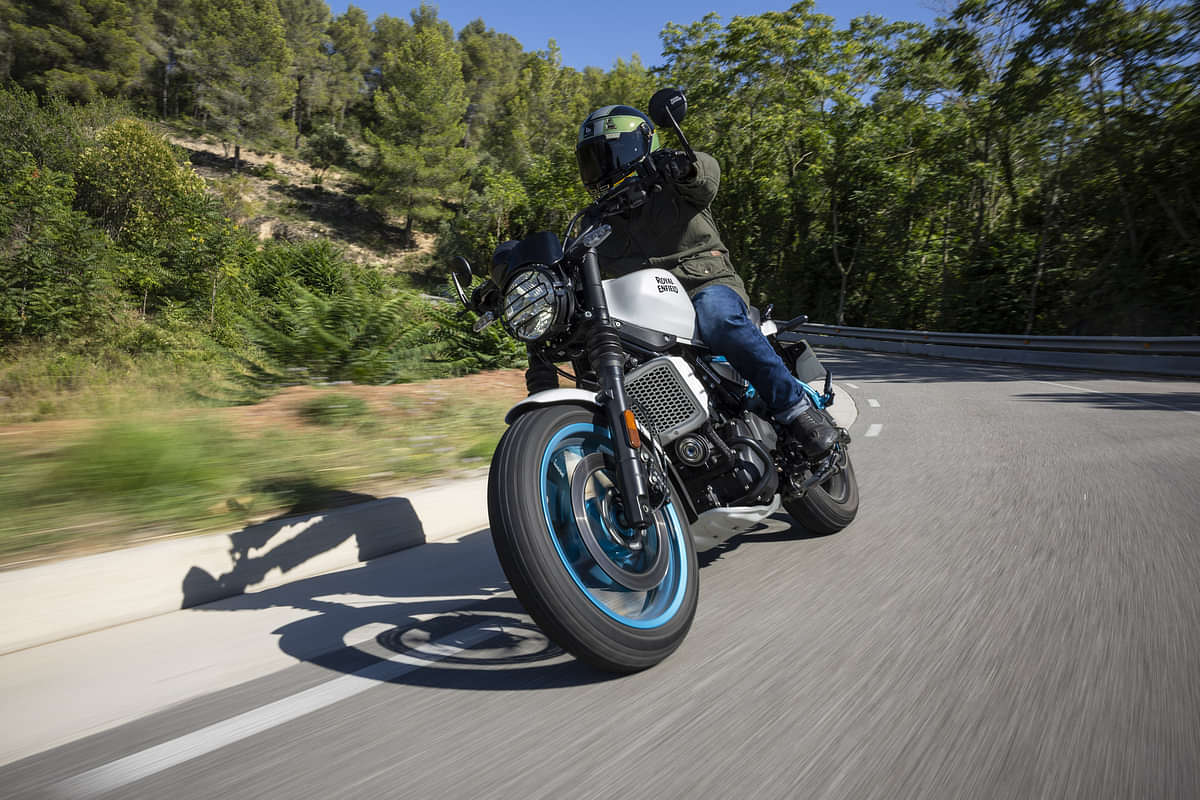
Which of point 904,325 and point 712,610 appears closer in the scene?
point 712,610

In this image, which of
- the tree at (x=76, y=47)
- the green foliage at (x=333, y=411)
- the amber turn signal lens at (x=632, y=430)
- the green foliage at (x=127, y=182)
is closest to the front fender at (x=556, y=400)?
the amber turn signal lens at (x=632, y=430)

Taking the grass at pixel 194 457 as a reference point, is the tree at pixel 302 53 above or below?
above

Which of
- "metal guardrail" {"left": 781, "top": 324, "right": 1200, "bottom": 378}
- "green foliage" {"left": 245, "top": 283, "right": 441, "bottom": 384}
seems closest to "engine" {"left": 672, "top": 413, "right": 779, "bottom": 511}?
"green foliage" {"left": 245, "top": 283, "right": 441, "bottom": 384}

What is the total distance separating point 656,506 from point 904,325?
94.1 feet

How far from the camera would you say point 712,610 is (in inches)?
114

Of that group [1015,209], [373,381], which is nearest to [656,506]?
[373,381]

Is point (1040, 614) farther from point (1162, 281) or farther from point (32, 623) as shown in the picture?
point (1162, 281)

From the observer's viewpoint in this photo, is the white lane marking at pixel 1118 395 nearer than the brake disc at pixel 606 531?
No

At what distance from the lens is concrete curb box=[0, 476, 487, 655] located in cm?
258

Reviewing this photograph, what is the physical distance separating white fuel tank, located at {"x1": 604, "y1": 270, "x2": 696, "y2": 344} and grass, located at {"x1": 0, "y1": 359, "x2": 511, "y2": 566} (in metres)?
2.01

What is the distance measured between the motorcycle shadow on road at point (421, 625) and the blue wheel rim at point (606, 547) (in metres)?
0.24

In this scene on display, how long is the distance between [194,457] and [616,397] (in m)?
2.98

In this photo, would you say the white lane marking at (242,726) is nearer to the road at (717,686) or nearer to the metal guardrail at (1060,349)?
the road at (717,686)

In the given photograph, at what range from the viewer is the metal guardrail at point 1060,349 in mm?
14508
